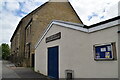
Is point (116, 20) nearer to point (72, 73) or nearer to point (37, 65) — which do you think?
point (72, 73)

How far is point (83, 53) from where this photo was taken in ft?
23.8

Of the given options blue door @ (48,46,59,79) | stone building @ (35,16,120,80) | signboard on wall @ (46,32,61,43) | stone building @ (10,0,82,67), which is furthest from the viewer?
stone building @ (10,0,82,67)

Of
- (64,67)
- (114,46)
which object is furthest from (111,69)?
(64,67)

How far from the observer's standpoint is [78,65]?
24.7 ft

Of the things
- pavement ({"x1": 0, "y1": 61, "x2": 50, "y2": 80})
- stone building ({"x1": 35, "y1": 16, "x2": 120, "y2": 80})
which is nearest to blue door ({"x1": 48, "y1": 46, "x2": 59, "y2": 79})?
stone building ({"x1": 35, "y1": 16, "x2": 120, "y2": 80})

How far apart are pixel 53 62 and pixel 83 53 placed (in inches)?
148

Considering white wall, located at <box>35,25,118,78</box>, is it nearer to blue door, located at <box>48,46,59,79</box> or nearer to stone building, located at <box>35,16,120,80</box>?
stone building, located at <box>35,16,120,80</box>

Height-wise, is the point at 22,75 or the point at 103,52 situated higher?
the point at 103,52

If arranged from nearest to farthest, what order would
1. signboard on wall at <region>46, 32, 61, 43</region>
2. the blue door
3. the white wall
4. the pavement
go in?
the white wall → signboard on wall at <region>46, 32, 61, 43</region> → the blue door → the pavement

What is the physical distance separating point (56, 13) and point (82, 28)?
57.4ft

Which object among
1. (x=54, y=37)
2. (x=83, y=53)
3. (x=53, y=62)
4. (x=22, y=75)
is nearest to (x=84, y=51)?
(x=83, y=53)

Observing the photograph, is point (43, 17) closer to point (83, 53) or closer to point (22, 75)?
point (22, 75)

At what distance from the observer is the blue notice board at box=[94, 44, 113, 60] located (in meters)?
5.78

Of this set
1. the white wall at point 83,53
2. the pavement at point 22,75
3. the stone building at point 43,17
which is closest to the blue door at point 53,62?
the white wall at point 83,53
